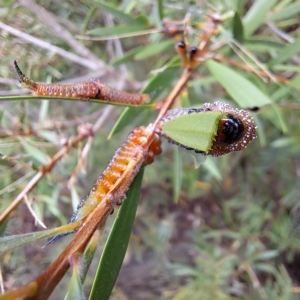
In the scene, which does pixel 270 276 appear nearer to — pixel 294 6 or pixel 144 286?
pixel 144 286

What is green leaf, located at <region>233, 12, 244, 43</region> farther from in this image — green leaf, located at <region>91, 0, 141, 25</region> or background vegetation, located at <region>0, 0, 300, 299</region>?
green leaf, located at <region>91, 0, 141, 25</region>

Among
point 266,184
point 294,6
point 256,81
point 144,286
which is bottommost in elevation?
point 144,286

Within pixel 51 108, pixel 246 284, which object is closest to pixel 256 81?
pixel 51 108

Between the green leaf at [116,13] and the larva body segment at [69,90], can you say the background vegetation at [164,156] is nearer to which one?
the green leaf at [116,13]

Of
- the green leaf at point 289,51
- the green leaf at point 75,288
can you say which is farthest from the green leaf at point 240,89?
the green leaf at point 75,288

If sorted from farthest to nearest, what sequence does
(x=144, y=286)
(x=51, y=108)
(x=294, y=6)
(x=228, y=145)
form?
(x=144, y=286)
(x=51, y=108)
(x=294, y=6)
(x=228, y=145)

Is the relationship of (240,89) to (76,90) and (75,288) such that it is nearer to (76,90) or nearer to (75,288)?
(76,90)
